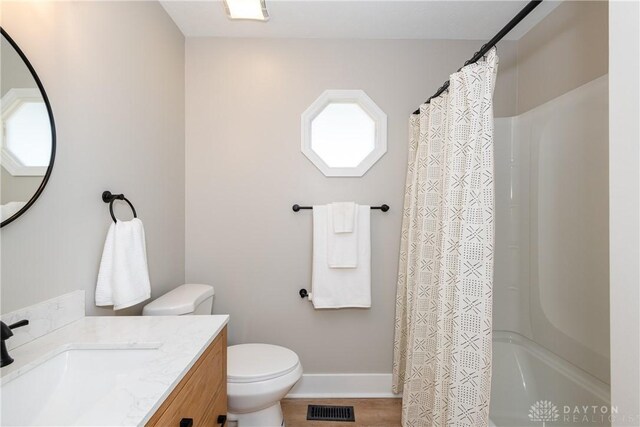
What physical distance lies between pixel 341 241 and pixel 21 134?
152 cm

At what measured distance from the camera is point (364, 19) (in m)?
1.81

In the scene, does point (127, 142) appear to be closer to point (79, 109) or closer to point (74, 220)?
point (79, 109)

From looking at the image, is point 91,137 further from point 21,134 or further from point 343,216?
point 343,216

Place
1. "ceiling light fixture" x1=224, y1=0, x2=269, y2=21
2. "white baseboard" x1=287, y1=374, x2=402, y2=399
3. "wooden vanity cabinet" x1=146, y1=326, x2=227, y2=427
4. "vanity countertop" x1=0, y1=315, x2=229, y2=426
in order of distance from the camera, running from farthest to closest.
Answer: "white baseboard" x1=287, y1=374, x2=402, y2=399
"ceiling light fixture" x1=224, y1=0, x2=269, y2=21
"wooden vanity cabinet" x1=146, y1=326, x2=227, y2=427
"vanity countertop" x1=0, y1=315, x2=229, y2=426

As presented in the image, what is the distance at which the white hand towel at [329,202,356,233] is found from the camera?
1.92m

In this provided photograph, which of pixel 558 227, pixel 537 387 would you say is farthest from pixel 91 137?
pixel 537 387

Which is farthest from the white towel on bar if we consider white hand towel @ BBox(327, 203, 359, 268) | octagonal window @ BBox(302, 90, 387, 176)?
octagonal window @ BBox(302, 90, 387, 176)

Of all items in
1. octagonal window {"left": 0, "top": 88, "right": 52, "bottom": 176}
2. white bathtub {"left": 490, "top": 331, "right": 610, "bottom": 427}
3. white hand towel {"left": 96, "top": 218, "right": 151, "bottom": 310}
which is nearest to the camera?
octagonal window {"left": 0, "top": 88, "right": 52, "bottom": 176}

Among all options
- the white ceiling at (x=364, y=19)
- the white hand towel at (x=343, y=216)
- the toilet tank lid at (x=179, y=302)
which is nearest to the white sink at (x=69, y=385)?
the toilet tank lid at (x=179, y=302)

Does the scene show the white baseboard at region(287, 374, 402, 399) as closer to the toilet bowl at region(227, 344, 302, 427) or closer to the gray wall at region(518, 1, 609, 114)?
the toilet bowl at region(227, 344, 302, 427)

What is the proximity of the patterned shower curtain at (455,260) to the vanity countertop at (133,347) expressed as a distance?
94 centimetres

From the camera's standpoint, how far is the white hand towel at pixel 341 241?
1926 millimetres

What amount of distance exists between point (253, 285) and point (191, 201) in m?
0.70

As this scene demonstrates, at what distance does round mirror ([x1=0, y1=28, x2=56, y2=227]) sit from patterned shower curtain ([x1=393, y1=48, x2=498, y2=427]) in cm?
149
